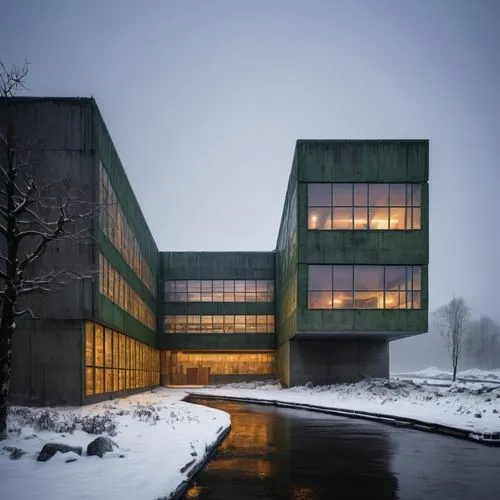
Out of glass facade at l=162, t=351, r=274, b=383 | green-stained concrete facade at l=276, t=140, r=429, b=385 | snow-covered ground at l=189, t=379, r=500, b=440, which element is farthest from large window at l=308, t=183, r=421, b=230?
glass facade at l=162, t=351, r=274, b=383

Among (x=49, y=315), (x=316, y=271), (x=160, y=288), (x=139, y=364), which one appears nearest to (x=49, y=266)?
(x=49, y=315)

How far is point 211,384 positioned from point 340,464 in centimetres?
5709

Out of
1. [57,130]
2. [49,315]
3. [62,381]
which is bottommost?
[62,381]

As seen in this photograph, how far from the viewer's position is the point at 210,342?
226 ft

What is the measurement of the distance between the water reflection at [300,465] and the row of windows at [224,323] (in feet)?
154

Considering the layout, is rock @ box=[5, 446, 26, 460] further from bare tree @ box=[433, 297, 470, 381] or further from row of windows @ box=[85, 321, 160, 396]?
bare tree @ box=[433, 297, 470, 381]

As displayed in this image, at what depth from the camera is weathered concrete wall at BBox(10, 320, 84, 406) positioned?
29375 millimetres

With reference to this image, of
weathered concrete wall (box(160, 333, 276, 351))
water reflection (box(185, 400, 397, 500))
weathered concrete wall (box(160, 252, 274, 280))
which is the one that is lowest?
weathered concrete wall (box(160, 333, 276, 351))

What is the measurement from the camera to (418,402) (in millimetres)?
30125

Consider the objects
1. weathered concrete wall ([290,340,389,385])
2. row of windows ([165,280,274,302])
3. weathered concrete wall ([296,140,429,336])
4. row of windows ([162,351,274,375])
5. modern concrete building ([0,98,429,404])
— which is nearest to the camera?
modern concrete building ([0,98,429,404])

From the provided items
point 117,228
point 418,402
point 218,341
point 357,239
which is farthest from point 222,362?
point 418,402

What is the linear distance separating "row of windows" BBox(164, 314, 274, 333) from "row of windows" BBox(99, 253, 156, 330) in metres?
11.6

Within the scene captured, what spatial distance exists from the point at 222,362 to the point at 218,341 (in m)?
3.00

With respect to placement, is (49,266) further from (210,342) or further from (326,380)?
(210,342)
